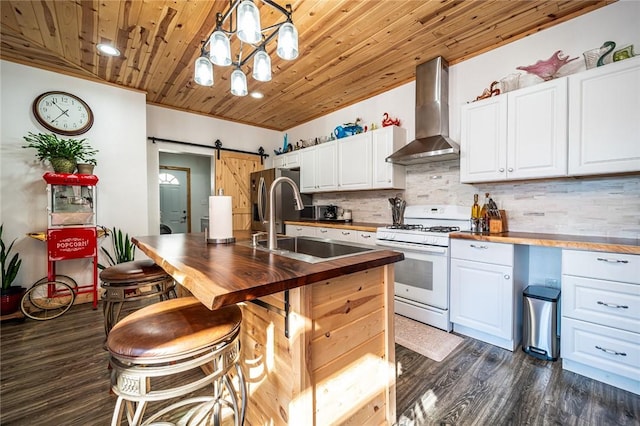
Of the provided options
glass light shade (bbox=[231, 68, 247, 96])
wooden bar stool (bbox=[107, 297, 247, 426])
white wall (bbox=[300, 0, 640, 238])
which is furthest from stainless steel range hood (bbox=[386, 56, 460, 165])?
wooden bar stool (bbox=[107, 297, 247, 426])

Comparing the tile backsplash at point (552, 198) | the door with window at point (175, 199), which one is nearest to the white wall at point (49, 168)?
the door with window at point (175, 199)

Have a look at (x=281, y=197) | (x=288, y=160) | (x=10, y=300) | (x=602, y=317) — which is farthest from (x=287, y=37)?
(x=10, y=300)

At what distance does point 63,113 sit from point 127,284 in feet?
9.27

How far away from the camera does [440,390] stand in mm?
1704

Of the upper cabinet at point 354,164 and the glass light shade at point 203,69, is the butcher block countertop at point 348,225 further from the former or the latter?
the glass light shade at point 203,69

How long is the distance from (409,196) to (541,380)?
2.15 metres

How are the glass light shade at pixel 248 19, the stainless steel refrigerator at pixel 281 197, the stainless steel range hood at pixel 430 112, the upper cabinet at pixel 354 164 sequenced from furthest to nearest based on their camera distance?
the stainless steel refrigerator at pixel 281 197, the upper cabinet at pixel 354 164, the stainless steel range hood at pixel 430 112, the glass light shade at pixel 248 19

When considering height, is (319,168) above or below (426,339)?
above

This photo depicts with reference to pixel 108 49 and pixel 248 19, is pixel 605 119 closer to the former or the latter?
pixel 248 19

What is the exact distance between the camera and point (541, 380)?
1.79 m

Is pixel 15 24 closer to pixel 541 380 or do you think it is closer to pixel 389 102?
pixel 389 102

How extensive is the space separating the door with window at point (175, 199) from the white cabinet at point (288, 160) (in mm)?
2886

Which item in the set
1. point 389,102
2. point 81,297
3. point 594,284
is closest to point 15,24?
point 81,297

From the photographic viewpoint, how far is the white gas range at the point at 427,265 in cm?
248
